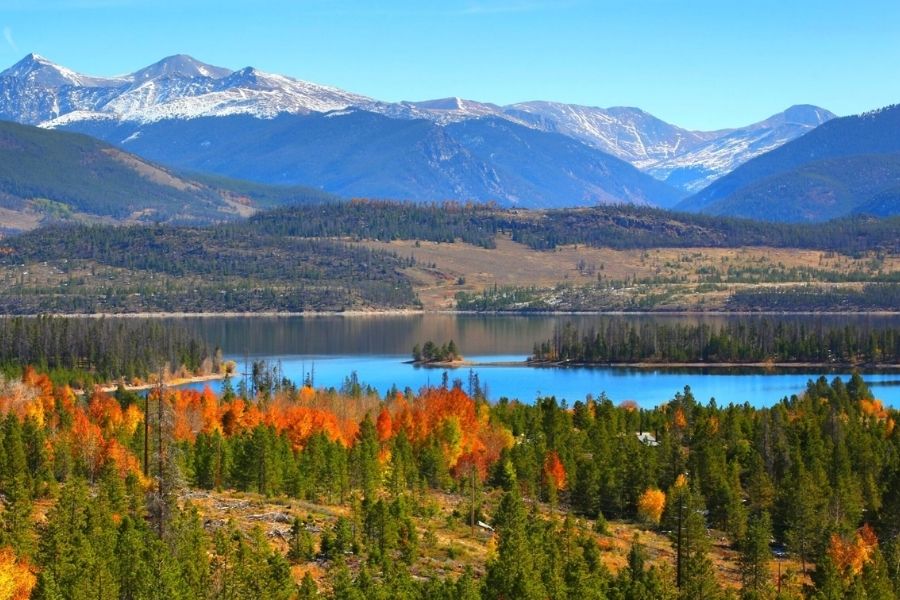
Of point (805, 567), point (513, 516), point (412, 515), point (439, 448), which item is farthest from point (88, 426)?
point (805, 567)

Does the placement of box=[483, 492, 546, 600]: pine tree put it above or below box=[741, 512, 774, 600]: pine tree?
above

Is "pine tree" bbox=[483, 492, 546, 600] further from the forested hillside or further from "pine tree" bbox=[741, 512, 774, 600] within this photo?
"pine tree" bbox=[741, 512, 774, 600]

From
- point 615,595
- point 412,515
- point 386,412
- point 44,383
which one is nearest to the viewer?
point 615,595

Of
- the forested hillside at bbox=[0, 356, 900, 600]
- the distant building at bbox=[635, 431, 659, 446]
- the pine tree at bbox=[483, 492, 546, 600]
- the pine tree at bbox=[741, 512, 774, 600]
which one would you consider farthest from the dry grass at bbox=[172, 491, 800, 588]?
the distant building at bbox=[635, 431, 659, 446]

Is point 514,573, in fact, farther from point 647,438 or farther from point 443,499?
point 647,438

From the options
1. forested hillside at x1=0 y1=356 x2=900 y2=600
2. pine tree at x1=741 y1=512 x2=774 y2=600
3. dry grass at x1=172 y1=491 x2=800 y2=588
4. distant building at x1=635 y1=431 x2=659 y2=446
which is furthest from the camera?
distant building at x1=635 y1=431 x2=659 y2=446

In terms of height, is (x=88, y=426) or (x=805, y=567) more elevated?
(x=88, y=426)

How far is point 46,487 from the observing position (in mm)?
97312

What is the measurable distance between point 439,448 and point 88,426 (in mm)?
30582

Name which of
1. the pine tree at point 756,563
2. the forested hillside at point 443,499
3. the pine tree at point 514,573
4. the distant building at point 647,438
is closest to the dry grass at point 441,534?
the forested hillside at point 443,499

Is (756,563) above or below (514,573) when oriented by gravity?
below

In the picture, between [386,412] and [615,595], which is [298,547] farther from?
[386,412]

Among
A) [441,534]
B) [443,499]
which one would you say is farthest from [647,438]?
[441,534]

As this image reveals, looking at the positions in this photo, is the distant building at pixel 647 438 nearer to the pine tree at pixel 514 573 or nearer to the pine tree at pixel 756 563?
the pine tree at pixel 756 563
